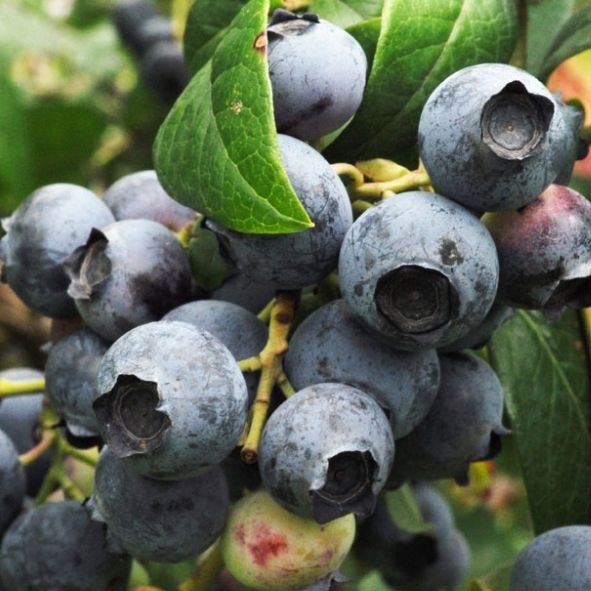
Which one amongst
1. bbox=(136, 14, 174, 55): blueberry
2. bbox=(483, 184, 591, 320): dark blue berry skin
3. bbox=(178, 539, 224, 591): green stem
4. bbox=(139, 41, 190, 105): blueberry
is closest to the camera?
bbox=(483, 184, 591, 320): dark blue berry skin

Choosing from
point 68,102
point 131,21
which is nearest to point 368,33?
point 68,102

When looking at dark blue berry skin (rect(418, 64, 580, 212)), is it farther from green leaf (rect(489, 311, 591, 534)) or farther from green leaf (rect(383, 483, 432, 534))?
green leaf (rect(383, 483, 432, 534))

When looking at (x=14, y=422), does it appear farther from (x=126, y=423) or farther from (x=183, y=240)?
(x=126, y=423)

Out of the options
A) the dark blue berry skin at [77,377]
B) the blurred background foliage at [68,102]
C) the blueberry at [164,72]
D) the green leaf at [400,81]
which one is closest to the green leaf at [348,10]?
the green leaf at [400,81]

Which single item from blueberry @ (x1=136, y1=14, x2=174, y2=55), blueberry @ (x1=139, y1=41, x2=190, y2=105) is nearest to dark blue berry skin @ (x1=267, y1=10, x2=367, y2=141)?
blueberry @ (x1=139, y1=41, x2=190, y2=105)

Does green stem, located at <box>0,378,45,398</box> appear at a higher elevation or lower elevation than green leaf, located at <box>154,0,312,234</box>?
lower

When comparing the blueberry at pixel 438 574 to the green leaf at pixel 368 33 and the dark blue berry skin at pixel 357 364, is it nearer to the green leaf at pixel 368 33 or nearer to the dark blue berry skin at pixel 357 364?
the dark blue berry skin at pixel 357 364

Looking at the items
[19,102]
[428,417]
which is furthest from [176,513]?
[19,102]

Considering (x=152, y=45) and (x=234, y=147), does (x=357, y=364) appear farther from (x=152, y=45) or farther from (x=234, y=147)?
(x=152, y=45)
